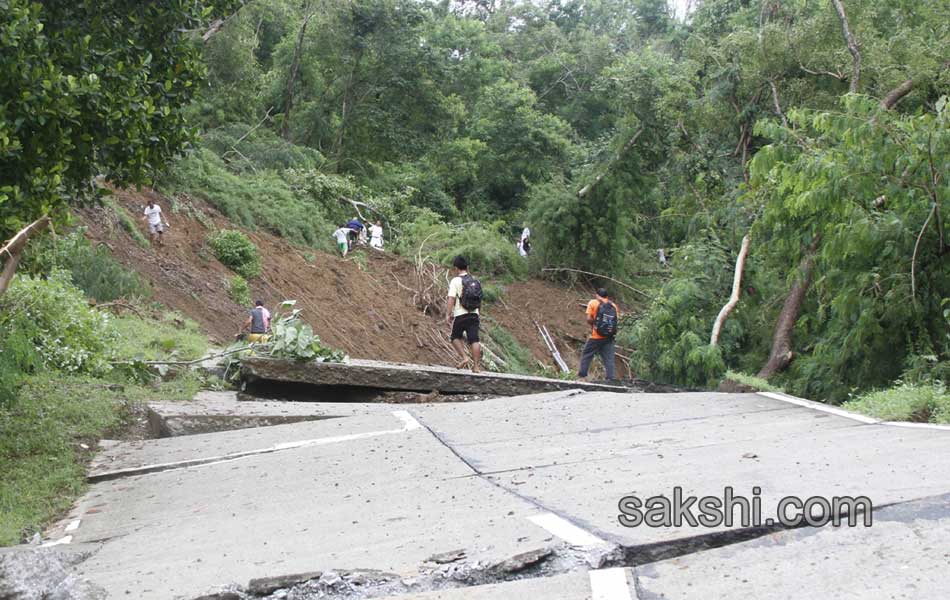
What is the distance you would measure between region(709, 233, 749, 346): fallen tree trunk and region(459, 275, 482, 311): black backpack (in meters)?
4.73

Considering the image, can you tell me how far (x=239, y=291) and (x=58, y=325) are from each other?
10007 millimetres

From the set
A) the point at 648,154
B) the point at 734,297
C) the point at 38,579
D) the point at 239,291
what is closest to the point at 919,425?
the point at 38,579

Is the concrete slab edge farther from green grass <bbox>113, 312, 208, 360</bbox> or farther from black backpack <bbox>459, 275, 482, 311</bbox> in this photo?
green grass <bbox>113, 312, 208, 360</bbox>

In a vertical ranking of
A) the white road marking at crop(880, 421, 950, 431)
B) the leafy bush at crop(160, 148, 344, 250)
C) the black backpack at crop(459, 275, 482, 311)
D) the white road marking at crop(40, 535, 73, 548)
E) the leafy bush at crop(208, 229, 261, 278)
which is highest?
the leafy bush at crop(160, 148, 344, 250)

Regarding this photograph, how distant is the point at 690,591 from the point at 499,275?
28.0m

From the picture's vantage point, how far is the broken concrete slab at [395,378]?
11547 millimetres

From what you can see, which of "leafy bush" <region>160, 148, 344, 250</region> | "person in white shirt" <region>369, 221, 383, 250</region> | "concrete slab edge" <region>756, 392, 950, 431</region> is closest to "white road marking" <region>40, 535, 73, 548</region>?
"concrete slab edge" <region>756, 392, 950, 431</region>

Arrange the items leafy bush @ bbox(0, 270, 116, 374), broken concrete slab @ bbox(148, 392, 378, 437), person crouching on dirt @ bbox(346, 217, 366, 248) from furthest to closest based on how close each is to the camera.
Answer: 1. person crouching on dirt @ bbox(346, 217, 366, 248)
2. leafy bush @ bbox(0, 270, 116, 374)
3. broken concrete slab @ bbox(148, 392, 378, 437)

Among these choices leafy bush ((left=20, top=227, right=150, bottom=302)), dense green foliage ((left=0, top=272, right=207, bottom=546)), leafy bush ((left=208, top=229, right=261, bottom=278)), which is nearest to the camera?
dense green foliage ((left=0, top=272, right=207, bottom=546))

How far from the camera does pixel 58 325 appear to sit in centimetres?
1276

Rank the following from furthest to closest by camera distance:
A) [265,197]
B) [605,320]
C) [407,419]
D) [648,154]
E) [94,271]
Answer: [265,197]
[648,154]
[94,271]
[605,320]
[407,419]

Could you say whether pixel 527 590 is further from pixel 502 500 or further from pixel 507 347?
pixel 507 347

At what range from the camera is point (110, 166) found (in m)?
7.95

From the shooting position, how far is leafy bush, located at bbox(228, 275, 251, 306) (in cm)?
2250
